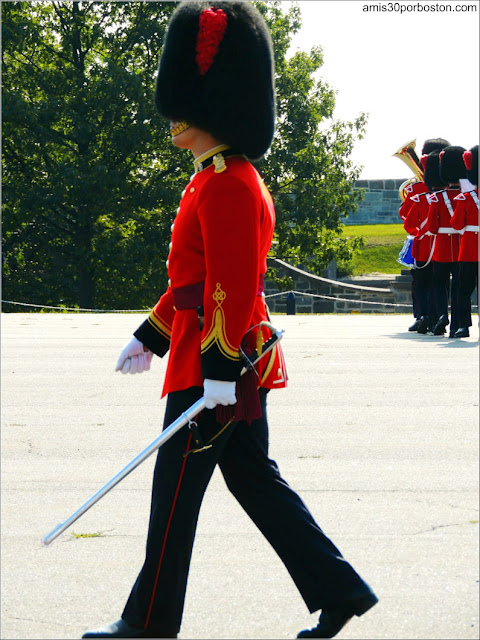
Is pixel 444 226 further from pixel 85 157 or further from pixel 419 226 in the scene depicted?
pixel 85 157

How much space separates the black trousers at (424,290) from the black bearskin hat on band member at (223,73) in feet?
30.5

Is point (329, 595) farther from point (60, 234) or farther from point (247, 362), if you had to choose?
point (60, 234)

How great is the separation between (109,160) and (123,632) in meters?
24.4

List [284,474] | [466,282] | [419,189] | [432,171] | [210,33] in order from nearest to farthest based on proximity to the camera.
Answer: [210,33]
[284,474]
[466,282]
[432,171]
[419,189]

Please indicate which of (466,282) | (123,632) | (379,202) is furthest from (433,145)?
(379,202)

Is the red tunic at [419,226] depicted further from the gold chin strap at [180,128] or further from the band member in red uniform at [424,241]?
the gold chin strap at [180,128]

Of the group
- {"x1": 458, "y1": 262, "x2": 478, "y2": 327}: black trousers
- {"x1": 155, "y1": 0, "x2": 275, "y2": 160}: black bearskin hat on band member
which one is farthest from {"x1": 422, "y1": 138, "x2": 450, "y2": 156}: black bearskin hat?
{"x1": 155, "y1": 0, "x2": 275, "y2": 160}: black bearskin hat on band member

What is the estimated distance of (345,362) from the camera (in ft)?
32.2

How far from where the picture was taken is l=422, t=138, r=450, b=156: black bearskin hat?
12359 mm

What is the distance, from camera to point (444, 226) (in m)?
11.7

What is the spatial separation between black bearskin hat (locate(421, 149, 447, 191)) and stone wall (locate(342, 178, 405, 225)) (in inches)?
763

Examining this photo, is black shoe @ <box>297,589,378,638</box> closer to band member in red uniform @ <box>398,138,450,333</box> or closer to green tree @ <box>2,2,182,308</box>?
band member in red uniform @ <box>398,138,450,333</box>

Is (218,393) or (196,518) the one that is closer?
(218,393)

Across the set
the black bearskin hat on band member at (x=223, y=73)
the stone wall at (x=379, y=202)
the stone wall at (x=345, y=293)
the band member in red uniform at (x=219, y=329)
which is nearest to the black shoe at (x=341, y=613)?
the band member in red uniform at (x=219, y=329)
